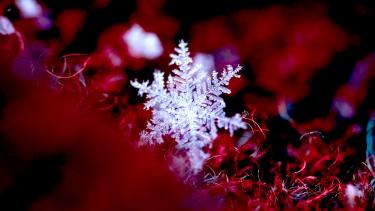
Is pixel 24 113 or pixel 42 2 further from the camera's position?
pixel 42 2

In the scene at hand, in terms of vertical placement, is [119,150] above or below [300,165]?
above

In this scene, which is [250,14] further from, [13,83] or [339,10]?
[13,83]

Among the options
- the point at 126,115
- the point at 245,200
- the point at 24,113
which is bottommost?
the point at 245,200

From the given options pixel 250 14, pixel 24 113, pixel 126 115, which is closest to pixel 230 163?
pixel 126 115

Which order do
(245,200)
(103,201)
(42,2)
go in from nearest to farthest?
1. (103,201)
2. (245,200)
3. (42,2)

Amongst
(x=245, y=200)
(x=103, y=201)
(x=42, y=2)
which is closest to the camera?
(x=103, y=201)

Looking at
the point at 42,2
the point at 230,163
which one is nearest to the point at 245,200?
the point at 230,163
